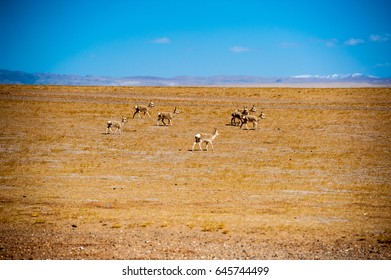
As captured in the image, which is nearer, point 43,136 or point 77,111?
point 43,136

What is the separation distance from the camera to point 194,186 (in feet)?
72.8

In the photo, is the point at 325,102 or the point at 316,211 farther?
the point at 325,102

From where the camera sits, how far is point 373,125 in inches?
1608

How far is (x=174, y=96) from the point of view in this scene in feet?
205

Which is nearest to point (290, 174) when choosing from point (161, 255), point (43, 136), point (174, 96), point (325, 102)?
point (161, 255)

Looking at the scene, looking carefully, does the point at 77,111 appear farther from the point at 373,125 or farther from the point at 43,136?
the point at 373,125

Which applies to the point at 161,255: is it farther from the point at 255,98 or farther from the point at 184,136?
the point at 255,98

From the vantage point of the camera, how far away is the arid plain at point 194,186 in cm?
1378

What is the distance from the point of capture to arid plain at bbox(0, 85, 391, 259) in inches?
543

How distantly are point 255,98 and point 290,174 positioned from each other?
35828mm

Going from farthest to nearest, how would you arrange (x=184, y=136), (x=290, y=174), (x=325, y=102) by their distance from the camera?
(x=325, y=102) → (x=184, y=136) → (x=290, y=174)

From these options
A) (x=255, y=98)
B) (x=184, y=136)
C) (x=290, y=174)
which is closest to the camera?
(x=290, y=174)
